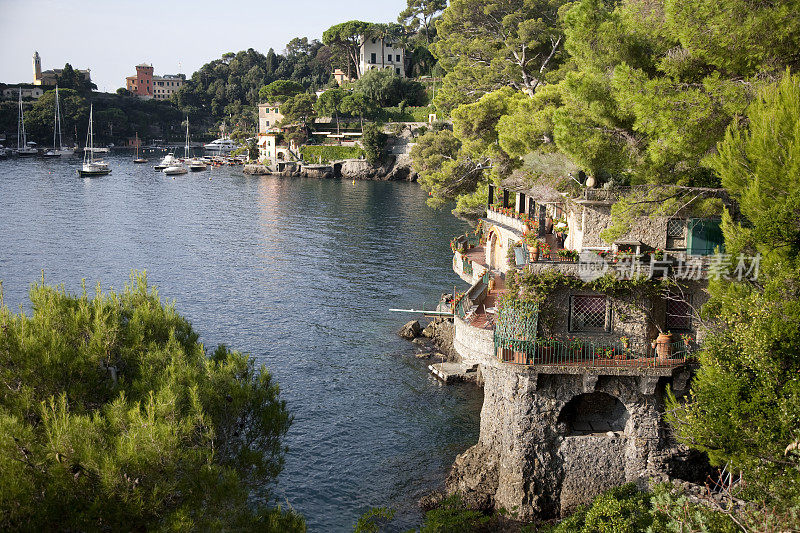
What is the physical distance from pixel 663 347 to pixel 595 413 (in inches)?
138

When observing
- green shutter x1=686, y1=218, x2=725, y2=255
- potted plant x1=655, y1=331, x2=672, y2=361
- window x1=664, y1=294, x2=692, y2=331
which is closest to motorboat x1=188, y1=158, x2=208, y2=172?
green shutter x1=686, y1=218, x2=725, y2=255

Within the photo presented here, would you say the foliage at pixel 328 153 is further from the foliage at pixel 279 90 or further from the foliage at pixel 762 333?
the foliage at pixel 762 333

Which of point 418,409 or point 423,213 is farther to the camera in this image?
point 423,213

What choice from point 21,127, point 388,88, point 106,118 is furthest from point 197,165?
point 106,118

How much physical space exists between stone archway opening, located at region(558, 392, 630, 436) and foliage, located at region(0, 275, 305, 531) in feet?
33.8

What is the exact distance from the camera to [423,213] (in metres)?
80.9

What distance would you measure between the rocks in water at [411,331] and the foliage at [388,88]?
97.7 meters

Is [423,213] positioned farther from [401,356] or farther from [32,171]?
[32,171]

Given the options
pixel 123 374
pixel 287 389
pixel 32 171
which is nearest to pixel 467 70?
pixel 287 389

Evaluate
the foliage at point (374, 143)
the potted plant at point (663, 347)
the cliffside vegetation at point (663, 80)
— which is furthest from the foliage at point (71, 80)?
the potted plant at point (663, 347)

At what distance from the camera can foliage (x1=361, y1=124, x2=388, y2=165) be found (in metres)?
120

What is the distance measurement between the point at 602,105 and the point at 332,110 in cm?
11078

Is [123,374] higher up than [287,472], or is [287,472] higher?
[123,374]

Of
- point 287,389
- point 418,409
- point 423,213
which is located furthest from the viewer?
point 423,213
